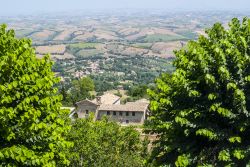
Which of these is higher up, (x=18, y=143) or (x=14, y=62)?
(x=14, y=62)

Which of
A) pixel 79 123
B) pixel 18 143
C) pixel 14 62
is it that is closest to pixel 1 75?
pixel 14 62

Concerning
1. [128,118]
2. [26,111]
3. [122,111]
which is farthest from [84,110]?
[26,111]

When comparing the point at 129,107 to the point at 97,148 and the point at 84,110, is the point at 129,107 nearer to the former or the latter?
the point at 84,110

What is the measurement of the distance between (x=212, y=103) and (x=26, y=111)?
19.5 feet

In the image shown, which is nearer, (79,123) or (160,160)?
(160,160)

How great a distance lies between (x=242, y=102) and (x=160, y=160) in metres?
3.90

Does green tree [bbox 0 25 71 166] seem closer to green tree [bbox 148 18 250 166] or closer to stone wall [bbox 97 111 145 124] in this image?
green tree [bbox 148 18 250 166]

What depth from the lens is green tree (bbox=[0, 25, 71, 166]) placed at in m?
11.1

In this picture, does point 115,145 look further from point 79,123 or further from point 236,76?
point 236,76

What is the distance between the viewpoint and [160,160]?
14.2 metres

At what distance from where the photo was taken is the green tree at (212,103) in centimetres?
1228

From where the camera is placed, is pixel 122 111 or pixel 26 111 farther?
pixel 122 111

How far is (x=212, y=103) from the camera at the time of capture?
41.9ft

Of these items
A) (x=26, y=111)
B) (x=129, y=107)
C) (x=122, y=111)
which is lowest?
(x=122, y=111)
